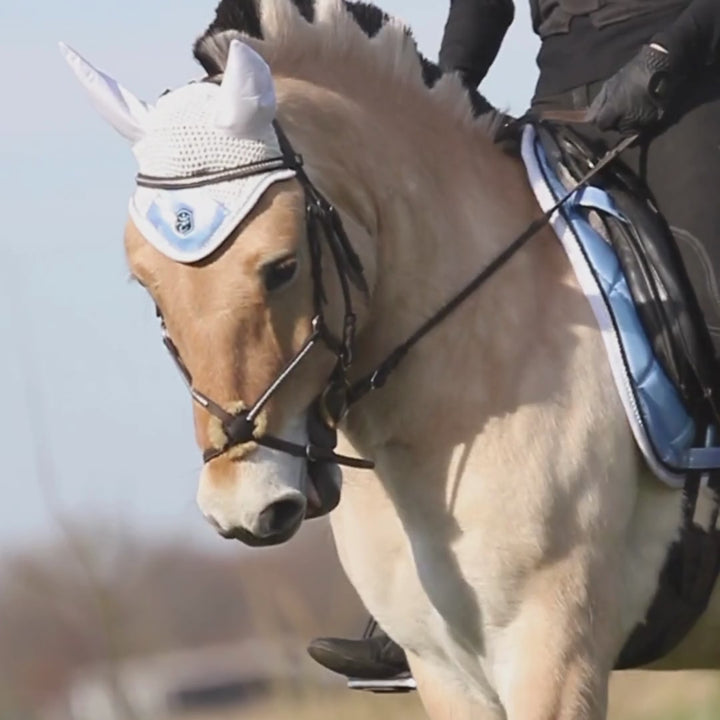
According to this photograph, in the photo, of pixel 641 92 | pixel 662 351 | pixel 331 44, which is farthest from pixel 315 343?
pixel 641 92

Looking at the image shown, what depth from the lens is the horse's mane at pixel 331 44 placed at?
477cm

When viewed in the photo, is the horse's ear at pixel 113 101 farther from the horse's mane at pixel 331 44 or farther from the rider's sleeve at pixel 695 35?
the rider's sleeve at pixel 695 35

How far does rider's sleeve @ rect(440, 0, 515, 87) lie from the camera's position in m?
5.73

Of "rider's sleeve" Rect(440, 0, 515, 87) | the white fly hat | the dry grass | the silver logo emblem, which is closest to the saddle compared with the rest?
"rider's sleeve" Rect(440, 0, 515, 87)

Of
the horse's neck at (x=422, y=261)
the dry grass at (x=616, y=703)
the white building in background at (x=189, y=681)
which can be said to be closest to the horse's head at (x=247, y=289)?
the horse's neck at (x=422, y=261)

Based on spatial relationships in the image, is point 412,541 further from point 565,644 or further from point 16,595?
point 16,595

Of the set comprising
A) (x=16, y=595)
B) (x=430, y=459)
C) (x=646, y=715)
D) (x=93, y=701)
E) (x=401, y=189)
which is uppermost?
(x=401, y=189)

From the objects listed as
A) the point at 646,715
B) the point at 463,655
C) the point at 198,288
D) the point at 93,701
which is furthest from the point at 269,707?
the point at 198,288

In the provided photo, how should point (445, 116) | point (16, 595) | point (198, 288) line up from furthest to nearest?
1. point (16, 595)
2. point (445, 116)
3. point (198, 288)

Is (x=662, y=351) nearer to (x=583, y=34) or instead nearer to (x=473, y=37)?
(x=583, y=34)

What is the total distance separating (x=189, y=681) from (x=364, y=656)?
13.4ft

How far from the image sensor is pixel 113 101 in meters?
4.62

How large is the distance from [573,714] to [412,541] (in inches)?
21.2

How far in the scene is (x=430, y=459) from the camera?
4.83 meters
